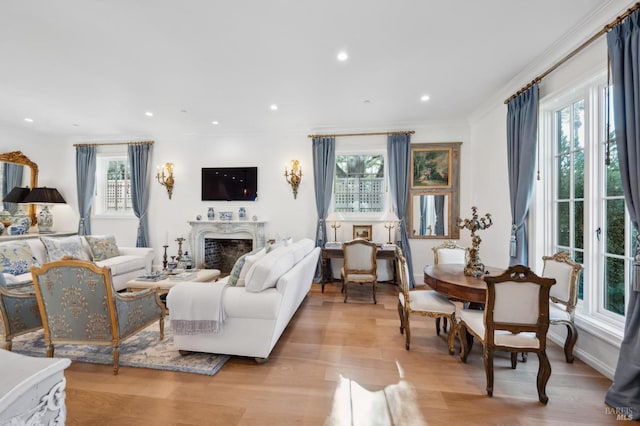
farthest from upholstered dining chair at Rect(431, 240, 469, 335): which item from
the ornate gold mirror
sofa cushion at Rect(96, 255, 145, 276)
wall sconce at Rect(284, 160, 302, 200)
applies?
the ornate gold mirror

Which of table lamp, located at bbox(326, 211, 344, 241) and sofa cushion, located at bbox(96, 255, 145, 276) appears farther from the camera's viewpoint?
table lamp, located at bbox(326, 211, 344, 241)

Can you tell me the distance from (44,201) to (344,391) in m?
6.77

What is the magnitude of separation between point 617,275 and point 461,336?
145cm

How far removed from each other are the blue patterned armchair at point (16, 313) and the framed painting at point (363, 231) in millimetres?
4265

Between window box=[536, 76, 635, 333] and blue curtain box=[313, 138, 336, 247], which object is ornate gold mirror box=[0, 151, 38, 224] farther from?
window box=[536, 76, 635, 333]

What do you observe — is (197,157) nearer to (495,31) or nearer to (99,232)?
(99,232)

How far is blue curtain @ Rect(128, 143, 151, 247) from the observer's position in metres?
5.43

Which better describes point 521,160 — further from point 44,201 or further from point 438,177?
point 44,201

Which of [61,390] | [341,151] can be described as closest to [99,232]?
[341,151]

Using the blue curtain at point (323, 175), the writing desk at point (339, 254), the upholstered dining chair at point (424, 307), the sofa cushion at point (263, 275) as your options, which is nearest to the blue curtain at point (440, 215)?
the writing desk at point (339, 254)

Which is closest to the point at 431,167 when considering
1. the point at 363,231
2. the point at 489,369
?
the point at 363,231

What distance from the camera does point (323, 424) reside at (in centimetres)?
166

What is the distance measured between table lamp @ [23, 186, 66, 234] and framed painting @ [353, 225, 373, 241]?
20.2 feet

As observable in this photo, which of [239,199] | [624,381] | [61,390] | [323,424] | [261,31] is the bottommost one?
[323,424]
